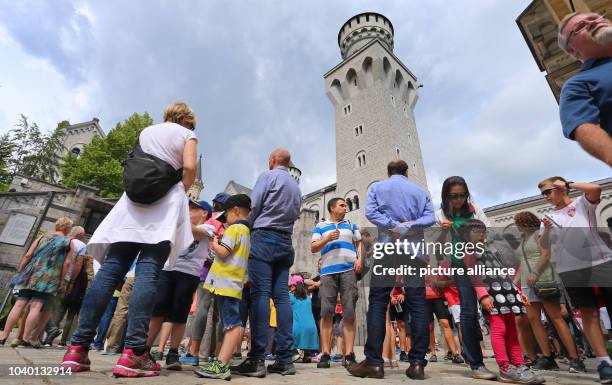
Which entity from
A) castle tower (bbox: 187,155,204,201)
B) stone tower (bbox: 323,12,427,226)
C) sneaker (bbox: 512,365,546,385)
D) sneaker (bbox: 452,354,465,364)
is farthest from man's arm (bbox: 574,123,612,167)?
castle tower (bbox: 187,155,204,201)

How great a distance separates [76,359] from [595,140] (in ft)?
10.2

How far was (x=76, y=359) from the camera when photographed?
1893mm

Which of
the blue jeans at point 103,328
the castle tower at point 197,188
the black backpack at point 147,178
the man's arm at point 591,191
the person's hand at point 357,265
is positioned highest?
the castle tower at point 197,188

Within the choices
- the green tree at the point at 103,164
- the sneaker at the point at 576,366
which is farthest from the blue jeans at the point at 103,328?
the green tree at the point at 103,164

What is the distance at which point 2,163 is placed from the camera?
923 inches

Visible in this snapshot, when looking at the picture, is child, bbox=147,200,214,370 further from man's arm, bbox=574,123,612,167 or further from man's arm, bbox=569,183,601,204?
man's arm, bbox=569,183,601,204

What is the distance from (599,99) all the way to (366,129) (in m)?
26.7

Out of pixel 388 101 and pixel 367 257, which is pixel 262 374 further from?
pixel 388 101

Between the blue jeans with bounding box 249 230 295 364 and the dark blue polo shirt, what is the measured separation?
87.1 inches

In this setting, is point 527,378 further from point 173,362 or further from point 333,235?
point 173,362

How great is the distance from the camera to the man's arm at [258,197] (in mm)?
3059

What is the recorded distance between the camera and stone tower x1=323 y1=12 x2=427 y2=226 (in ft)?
85.6

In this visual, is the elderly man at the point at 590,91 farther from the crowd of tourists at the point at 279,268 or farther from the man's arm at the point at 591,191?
the man's arm at the point at 591,191

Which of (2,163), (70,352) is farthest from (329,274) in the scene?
(2,163)
